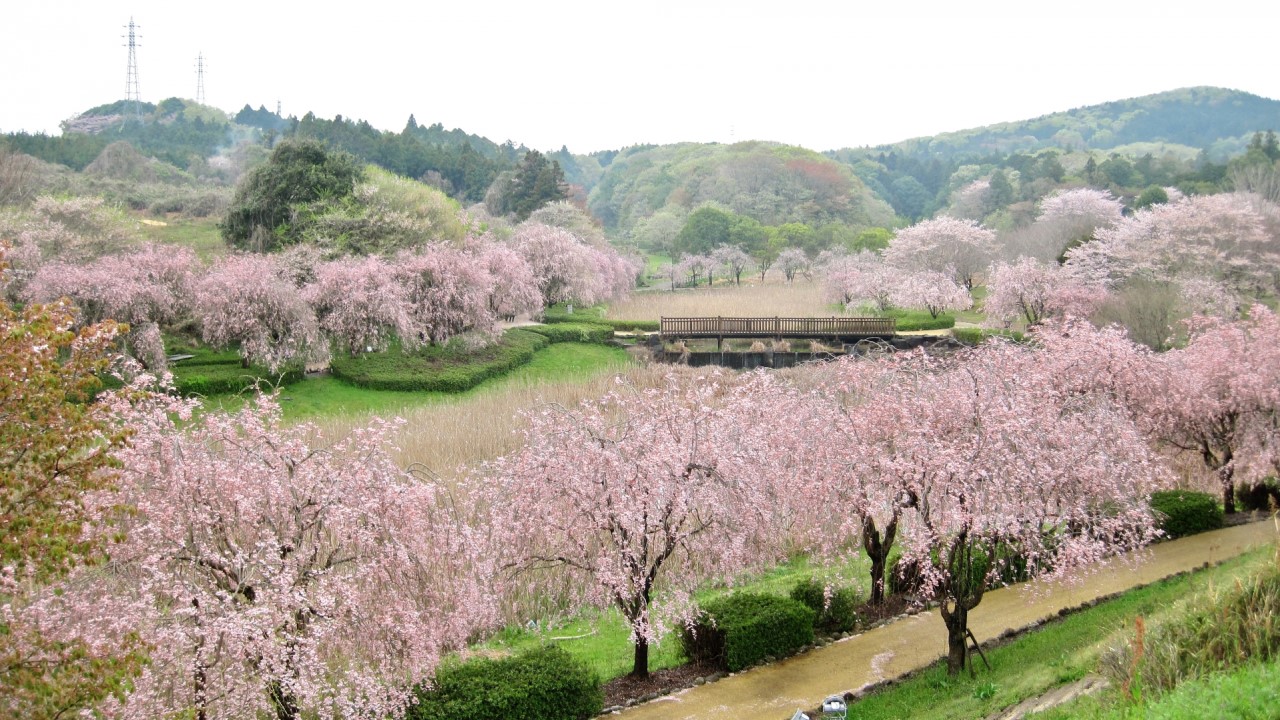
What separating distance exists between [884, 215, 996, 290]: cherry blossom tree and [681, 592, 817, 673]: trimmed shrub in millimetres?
35088

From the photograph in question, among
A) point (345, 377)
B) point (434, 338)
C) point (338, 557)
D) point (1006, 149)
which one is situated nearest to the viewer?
point (338, 557)

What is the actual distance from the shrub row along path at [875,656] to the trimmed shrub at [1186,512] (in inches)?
33.9

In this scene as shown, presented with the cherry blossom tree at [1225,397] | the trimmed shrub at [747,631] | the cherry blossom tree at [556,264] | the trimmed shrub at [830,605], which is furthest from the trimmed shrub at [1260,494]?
the cherry blossom tree at [556,264]

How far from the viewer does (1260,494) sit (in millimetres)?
17688

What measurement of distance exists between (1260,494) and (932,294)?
73.0 feet

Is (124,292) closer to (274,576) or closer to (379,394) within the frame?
(379,394)

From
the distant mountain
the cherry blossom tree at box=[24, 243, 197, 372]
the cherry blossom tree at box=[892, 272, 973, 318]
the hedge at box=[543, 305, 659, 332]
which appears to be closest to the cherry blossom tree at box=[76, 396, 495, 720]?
the cherry blossom tree at box=[24, 243, 197, 372]

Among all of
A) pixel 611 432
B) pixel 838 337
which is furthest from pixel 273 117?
pixel 611 432

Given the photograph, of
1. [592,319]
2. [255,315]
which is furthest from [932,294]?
[255,315]

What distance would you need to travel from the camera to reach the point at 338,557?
8.95 m

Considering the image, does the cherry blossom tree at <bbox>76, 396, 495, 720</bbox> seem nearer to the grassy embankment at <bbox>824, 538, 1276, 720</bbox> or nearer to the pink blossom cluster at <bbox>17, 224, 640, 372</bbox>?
the grassy embankment at <bbox>824, 538, 1276, 720</bbox>

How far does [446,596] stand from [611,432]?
440 cm

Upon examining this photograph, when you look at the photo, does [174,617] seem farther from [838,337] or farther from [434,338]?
[838,337]

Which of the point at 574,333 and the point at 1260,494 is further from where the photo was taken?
the point at 574,333
